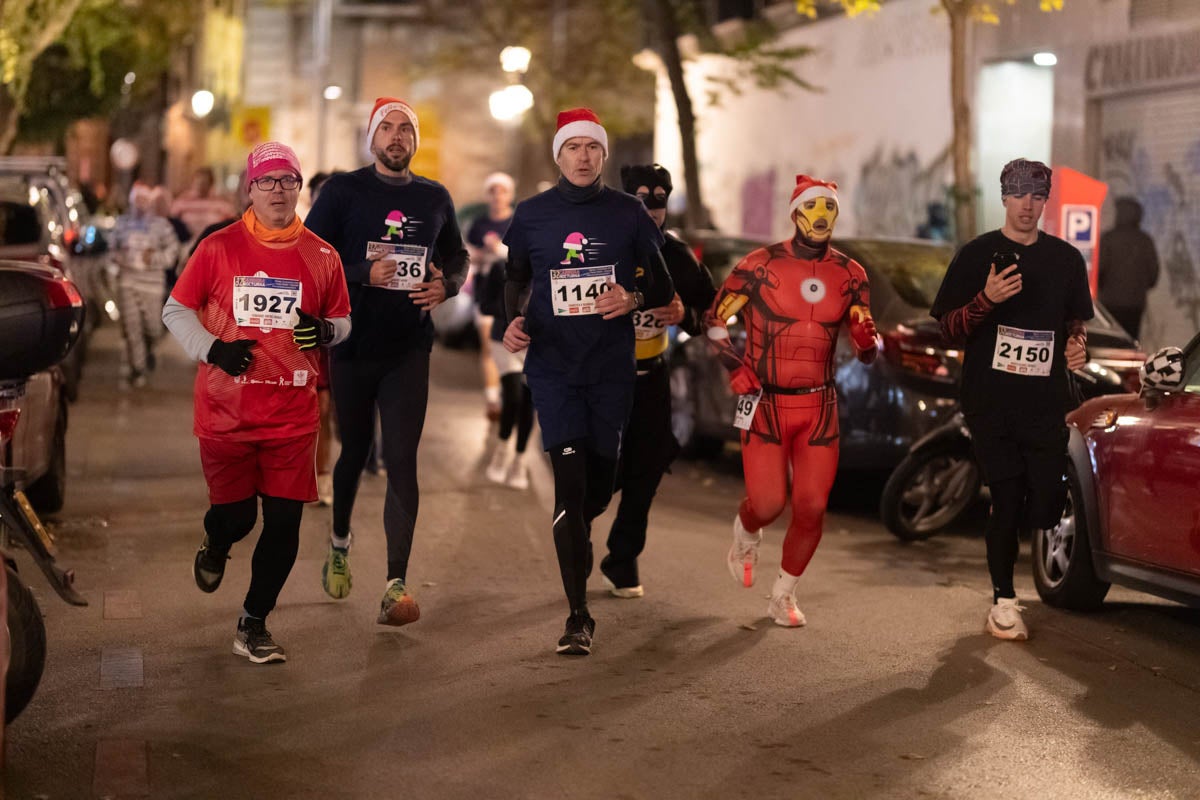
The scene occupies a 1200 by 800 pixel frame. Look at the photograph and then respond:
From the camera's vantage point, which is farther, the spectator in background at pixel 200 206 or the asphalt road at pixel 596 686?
the spectator in background at pixel 200 206

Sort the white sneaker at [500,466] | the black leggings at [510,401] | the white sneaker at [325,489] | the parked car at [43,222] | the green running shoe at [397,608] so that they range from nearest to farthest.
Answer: the green running shoe at [397,608], the white sneaker at [325,489], the white sneaker at [500,466], the black leggings at [510,401], the parked car at [43,222]

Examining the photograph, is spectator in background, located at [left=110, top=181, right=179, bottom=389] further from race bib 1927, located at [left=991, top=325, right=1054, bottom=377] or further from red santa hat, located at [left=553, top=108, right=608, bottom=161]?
race bib 1927, located at [left=991, top=325, right=1054, bottom=377]

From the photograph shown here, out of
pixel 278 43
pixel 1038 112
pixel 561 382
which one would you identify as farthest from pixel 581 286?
pixel 278 43

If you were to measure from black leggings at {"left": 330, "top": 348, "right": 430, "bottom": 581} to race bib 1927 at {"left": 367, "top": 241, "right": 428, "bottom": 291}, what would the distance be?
11.6 inches

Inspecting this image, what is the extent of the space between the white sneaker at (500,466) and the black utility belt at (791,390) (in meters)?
4.95

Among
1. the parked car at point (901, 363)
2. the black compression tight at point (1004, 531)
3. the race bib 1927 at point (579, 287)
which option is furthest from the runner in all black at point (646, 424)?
the parked car at point (901, 363)

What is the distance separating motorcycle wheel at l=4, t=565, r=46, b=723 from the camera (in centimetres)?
614

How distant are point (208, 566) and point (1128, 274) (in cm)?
1146

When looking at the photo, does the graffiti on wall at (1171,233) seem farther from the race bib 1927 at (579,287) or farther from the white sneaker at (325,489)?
the race bib 1927 at (579,287)

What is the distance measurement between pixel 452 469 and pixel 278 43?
39.7 meters

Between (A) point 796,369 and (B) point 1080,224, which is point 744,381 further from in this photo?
(B) point 1080,224

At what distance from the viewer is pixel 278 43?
5181 centimetres

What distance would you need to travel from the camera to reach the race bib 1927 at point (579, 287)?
8102 mm

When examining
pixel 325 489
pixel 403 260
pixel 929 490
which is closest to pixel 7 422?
pixel 403 260
